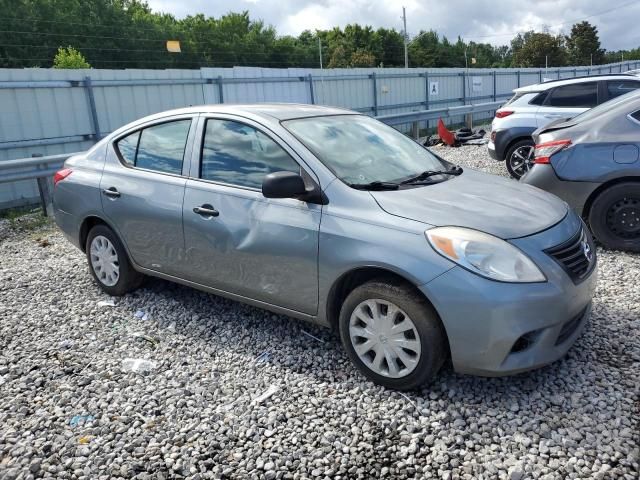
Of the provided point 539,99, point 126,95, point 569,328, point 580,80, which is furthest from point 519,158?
point 126,95

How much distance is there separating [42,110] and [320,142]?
342 inches

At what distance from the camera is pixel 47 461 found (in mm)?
2936

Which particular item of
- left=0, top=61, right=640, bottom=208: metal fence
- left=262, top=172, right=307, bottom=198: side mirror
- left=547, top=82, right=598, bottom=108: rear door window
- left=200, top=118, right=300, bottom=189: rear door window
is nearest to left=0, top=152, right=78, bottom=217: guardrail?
left=0, top=61, right=640, bottom=208: metal fence

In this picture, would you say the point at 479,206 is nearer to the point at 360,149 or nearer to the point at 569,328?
the point at 569,328

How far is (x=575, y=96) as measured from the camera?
9.14 m

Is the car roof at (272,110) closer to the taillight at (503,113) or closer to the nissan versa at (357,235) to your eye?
the nissan versa at (357,235)

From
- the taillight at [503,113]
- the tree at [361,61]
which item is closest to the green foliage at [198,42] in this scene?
the tree at [361,61]

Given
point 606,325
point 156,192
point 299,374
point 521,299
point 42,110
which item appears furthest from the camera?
point 42,110

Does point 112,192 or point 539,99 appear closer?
point 112,192

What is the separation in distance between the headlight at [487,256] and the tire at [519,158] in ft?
22.6

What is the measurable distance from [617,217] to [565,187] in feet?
1.85

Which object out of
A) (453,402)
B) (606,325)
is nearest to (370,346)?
(453,402)

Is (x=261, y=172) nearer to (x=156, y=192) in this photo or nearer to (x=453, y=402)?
(x=156, y=192)

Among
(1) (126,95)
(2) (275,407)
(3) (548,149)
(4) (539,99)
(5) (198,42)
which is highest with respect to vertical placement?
(5) (198,42)
